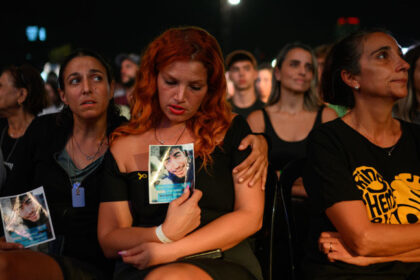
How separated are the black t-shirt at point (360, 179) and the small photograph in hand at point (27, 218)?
Result: 146cm

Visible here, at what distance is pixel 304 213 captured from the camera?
254 centimetres

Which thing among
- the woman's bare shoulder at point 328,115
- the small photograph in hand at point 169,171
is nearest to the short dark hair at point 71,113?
the small photograph in hand at point 169,171

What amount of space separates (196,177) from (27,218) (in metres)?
1.02

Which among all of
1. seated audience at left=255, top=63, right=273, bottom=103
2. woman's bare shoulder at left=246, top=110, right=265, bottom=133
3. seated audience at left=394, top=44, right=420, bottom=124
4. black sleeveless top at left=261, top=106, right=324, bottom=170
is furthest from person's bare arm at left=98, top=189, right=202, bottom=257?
seated audience at left=255, top=63, right=273, bottom=103

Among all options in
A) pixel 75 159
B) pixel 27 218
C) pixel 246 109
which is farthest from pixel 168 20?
pixel 27 218

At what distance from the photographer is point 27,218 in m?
2.15

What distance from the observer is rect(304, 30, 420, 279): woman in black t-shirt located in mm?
1758

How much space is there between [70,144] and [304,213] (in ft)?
5.24

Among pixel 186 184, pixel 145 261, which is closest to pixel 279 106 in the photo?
pixel 186 184

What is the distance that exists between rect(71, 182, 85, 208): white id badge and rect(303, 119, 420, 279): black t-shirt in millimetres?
1281

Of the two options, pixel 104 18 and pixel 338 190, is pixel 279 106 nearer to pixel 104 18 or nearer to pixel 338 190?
pixel 338 190

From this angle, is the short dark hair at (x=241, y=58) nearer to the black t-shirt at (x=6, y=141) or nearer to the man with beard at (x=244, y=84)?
the man with beard at (x=244, y=84)

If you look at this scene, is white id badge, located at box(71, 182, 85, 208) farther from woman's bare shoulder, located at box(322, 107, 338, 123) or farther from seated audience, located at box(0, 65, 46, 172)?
woman's bare shoulder, located at box(322, 107, 338, 123)

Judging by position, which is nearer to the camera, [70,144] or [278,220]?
[278,220]
